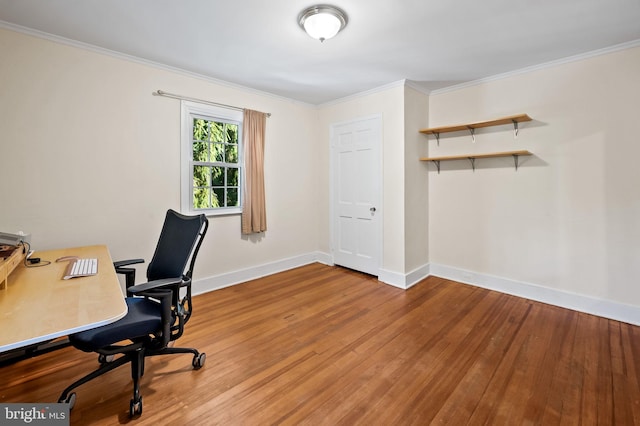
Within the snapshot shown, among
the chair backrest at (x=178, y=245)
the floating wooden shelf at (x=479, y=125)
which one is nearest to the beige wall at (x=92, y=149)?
the chair backrest at (x=178, y=245)

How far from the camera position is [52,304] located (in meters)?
1.34

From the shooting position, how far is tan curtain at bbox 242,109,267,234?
3.83m

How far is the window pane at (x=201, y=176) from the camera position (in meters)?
3.54

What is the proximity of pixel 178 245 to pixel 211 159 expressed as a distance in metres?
1.90

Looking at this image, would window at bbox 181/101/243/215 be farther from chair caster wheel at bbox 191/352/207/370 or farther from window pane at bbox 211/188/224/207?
chair caster wheel at bbox 191/352/207/370

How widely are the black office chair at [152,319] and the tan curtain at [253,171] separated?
1.66 m

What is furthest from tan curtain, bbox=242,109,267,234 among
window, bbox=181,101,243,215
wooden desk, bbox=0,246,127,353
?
wooden desk, bbox=0,246,127,353

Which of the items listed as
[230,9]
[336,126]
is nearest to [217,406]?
[230,9]

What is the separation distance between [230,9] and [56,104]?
1.81m

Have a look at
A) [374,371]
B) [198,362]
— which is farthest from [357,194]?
[198,362]

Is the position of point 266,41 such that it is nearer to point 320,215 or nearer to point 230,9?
point 230,9

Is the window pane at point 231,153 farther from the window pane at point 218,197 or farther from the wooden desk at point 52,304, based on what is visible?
the wooden desk at point 52,304

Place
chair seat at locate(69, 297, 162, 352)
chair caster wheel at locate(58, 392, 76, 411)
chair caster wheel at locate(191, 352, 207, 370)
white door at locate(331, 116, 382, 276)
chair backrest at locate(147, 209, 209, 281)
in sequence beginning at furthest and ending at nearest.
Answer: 1. white door at locate(331, 116, 382, 276)
2. chair caster wheel at locate(191, 352, 207, 370)
3. chair backrest at locate(147, 209, 209, 281)
4. chair caster wheel at locate(58, 392, 76, 411)
5. chair seat at locate(69, 297, 162, 352)

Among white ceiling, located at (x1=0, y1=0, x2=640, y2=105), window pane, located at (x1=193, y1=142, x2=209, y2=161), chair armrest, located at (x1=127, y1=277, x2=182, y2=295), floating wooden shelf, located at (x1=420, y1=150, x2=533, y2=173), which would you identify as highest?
white ceiling, located at (x1=0, y1=0, x2=640, y2=105)
